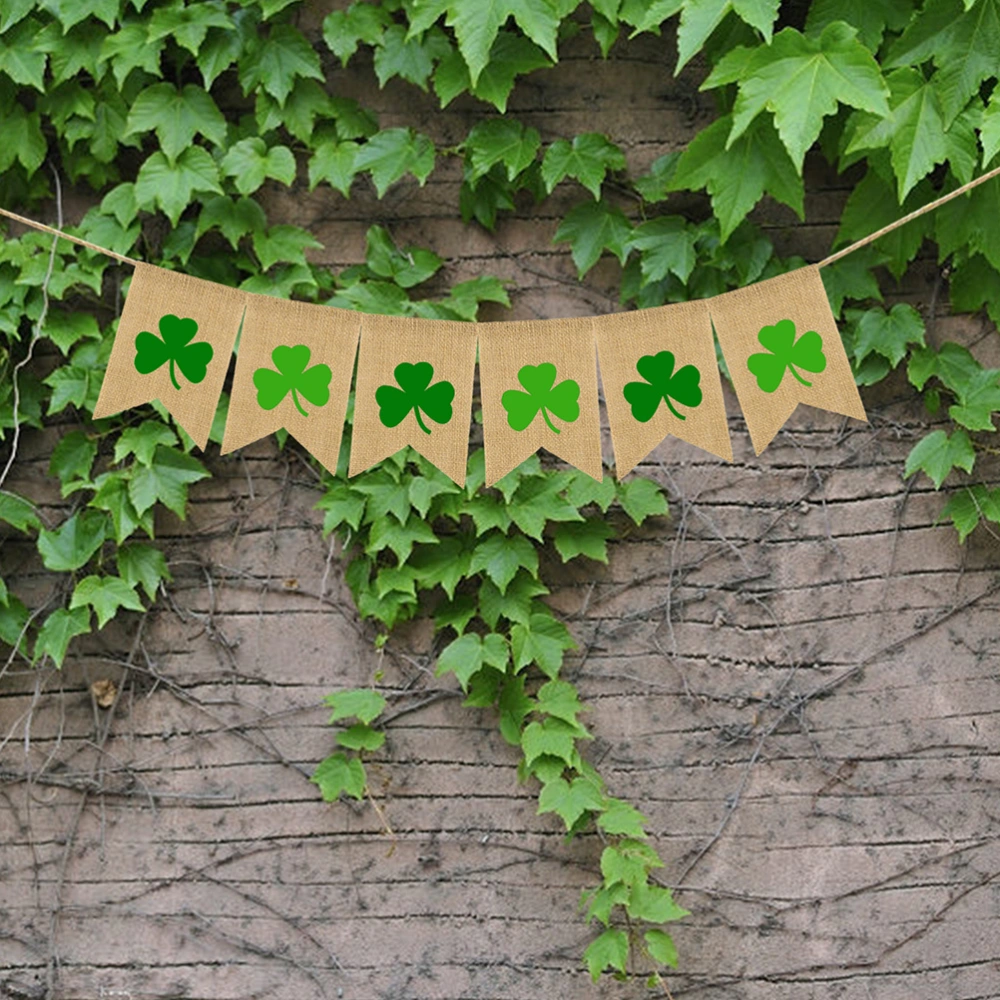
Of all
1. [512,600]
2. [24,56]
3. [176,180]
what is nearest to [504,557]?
[512,600]

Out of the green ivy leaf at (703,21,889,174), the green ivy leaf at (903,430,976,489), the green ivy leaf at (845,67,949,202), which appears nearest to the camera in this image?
the green ivy leaf at (703,21,889,174)

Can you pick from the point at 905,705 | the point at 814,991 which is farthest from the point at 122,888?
the point at 905,705

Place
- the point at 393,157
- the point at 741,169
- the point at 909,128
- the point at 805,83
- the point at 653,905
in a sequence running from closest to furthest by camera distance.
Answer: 1. the point at 805,83
2. the point at 909,128
3. the point at 741,169
4. the point at 653,905
5. the point at 393,157

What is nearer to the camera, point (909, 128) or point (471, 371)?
point (471, 371)

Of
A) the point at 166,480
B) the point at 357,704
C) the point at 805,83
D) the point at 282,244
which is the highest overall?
the point at 282,244

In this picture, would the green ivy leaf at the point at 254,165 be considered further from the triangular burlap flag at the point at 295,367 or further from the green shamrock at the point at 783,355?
the green shamrock at the point at 783,355

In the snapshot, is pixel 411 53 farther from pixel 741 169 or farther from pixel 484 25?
pixel 741 169

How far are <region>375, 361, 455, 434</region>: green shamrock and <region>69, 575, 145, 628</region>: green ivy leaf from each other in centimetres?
84

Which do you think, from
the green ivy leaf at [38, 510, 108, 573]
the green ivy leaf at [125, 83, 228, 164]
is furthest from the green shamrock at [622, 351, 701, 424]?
the green ivy leaf at [38, 510, 108, 573]

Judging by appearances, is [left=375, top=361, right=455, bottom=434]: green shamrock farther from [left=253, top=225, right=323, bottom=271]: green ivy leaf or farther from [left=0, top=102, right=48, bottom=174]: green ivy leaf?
[left=0, top=102, right=48, bottom=174]: green ivy leaf

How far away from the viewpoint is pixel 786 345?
6.07ft

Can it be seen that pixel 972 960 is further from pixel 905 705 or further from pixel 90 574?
pixel 90 574

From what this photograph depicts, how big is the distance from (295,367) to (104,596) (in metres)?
0.84

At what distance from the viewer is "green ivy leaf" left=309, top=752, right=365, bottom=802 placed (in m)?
2.49
